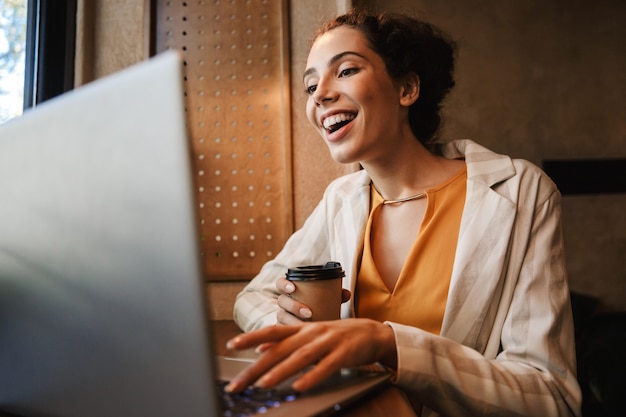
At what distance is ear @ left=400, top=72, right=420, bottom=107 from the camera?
4.31 feet

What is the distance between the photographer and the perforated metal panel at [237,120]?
6.40 ft

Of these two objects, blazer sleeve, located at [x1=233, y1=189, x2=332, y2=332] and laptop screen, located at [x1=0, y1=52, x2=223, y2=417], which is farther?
blazer sleeve, located at [x1=233, y1=189, x2=332, y2=332]

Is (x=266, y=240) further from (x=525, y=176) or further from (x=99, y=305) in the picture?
(x=99, y=305)

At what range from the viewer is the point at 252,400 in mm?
501

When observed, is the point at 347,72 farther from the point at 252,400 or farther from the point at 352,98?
the point at 252,400

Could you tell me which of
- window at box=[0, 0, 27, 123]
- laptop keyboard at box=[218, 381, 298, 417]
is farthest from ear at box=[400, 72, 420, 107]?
window at box=[0, 0, 27, 123]

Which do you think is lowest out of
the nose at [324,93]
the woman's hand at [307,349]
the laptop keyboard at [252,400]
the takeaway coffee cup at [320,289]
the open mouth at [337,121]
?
the laptop keyboard at [252,400]

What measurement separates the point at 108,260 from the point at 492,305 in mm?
857

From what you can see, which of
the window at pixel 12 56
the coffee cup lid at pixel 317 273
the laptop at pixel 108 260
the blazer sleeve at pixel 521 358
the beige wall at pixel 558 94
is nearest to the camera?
the laptop at pixel 108 260

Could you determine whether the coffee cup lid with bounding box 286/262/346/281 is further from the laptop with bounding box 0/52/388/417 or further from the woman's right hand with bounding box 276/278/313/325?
the laptop with bounding box 0/52/388/417

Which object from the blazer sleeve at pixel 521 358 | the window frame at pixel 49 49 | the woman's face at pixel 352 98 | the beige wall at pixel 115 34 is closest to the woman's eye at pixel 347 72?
the woman's face at pixel 352 98

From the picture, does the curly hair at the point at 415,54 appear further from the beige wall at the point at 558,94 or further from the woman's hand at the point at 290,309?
the beige wall at the point at 558,94

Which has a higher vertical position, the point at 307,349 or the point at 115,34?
the point at 115,34

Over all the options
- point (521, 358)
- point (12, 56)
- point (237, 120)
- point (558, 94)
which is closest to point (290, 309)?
point (521, 358)
